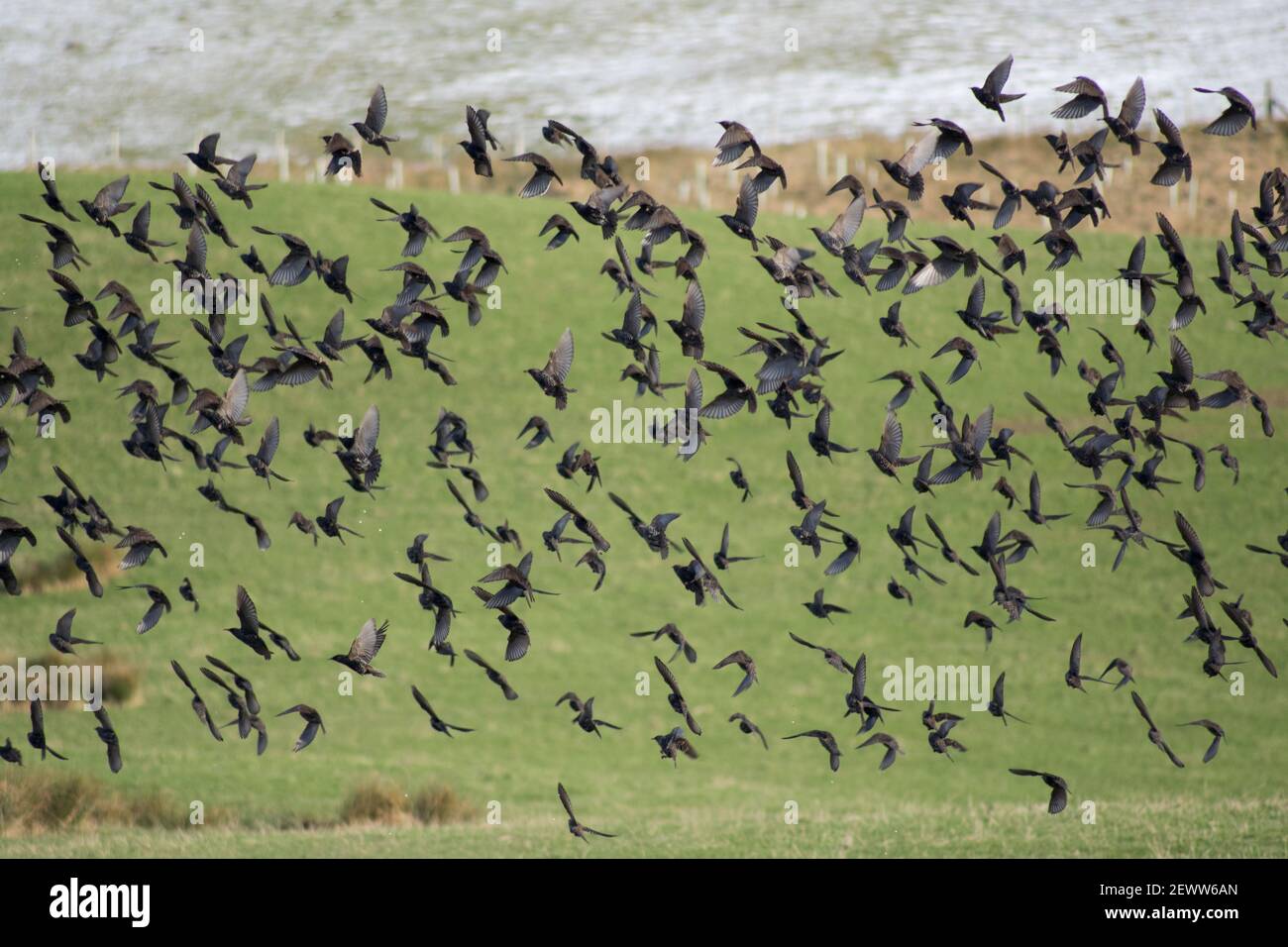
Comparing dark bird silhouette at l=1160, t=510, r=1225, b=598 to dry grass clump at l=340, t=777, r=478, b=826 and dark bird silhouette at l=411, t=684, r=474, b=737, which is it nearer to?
dark bird silhouette at l=411, t=684, r=474, b=737

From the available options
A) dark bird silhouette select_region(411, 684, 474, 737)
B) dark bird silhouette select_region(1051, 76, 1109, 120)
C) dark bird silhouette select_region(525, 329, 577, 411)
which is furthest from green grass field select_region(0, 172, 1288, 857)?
dark bird silhouette select_region(1051, 76, 1109, 120)

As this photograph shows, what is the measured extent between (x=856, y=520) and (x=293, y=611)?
15.0 meters

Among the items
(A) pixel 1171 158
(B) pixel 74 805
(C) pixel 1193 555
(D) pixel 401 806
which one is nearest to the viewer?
(A) pixel 1171 158

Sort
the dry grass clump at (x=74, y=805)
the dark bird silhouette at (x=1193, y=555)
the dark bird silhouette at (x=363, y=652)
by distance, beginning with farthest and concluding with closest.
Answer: the dry grass clump at (x=74, y=805) → the dark bird silhouette at (x=1193, y=555) → the dark bird silhouette at (x=363, y=652)

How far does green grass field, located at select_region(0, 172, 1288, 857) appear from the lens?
27234 mm

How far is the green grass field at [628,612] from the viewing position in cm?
2723

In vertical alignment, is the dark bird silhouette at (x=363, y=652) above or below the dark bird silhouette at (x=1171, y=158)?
below

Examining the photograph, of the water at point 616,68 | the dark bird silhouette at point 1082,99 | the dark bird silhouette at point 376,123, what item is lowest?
the water at point 616,68

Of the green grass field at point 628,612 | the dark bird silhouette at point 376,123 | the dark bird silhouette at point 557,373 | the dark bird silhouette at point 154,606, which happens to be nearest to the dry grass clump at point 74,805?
the green grass field at point 628,612

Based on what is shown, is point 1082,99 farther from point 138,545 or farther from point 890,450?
point 138,545

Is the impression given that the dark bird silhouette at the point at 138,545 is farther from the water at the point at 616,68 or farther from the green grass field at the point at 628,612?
the water at the point at 616,68

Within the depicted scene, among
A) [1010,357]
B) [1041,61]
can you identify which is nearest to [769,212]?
[1010,357]

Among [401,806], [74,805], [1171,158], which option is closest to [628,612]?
[401,806]

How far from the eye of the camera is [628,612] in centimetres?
3816
